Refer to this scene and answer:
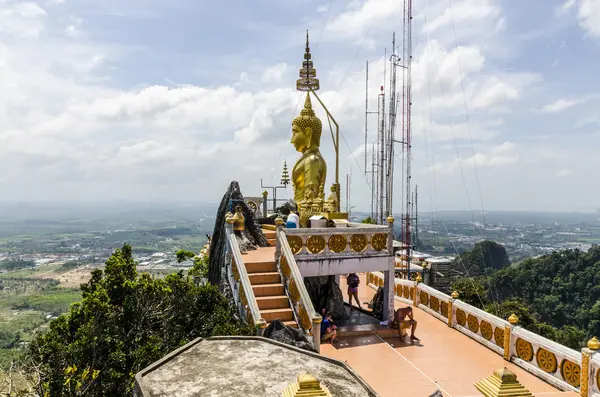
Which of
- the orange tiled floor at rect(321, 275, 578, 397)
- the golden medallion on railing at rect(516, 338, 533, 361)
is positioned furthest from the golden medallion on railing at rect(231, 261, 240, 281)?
the golden medallion on railing at rect(516, 338, 533, 361)

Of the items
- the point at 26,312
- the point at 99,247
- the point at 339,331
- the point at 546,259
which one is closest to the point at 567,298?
the point at 546,259

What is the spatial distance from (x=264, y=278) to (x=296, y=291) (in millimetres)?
1203

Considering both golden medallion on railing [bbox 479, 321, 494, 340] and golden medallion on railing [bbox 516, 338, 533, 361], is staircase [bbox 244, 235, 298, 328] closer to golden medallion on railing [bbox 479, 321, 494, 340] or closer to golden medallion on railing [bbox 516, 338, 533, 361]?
golden medallion on railing [bbox 479, 321, 494, 340]


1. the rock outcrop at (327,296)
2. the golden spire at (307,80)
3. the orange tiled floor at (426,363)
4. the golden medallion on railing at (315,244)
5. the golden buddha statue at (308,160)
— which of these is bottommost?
the orange tiled floor at (426,363)

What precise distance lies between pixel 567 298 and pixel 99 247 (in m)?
184

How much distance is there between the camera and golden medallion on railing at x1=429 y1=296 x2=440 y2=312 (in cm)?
1335

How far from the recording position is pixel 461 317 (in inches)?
473

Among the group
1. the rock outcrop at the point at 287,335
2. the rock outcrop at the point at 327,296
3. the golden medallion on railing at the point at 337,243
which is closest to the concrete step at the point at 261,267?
the golden medallion on railing at the point at 337,243

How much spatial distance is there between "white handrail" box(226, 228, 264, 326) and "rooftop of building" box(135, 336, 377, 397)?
2325 mm

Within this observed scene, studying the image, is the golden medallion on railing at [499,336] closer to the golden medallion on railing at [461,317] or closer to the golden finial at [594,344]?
the golden medallion on railing at [461,317]

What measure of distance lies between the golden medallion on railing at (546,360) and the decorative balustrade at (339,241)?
13.7 feet

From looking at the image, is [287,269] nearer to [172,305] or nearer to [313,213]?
[172,305]

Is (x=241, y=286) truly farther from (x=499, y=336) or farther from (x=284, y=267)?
(x=499, y=336)

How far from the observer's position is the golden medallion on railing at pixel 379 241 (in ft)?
38.4
